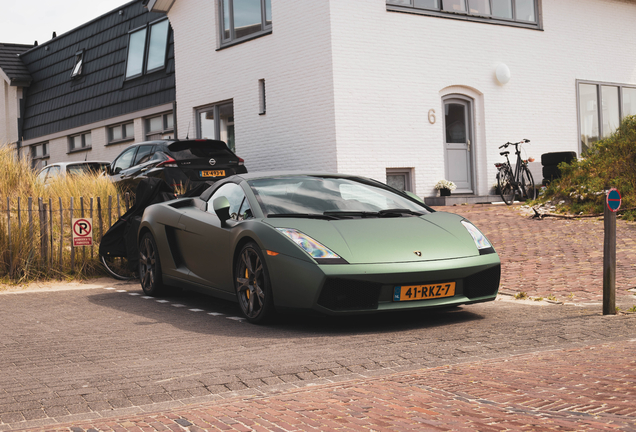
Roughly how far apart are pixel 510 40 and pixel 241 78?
690 centimetres

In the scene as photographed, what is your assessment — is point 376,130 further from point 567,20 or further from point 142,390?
point 142,390

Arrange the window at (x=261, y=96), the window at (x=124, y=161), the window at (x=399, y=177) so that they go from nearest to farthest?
the window at (x=124, y=161) → the window at (x=399, y=177) → the window at (x=261, y=96)

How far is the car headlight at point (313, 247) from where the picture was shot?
5.86 m

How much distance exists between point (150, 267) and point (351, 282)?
3427mm

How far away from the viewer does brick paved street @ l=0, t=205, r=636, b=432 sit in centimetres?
358

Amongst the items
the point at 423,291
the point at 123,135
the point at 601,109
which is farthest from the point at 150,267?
the point at 123,135

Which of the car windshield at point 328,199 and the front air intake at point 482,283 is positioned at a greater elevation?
the car windshield at point 328,199

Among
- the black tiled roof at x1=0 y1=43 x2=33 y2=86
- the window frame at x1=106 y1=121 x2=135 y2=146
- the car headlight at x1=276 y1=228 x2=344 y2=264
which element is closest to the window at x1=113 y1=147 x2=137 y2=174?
the window frame at x1=106 y1=121 x2=135 y2=146

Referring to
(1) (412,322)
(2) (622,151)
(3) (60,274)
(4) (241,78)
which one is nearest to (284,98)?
(4) (241,78)

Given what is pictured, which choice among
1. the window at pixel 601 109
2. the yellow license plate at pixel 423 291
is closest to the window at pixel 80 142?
the window at pixel 601 109

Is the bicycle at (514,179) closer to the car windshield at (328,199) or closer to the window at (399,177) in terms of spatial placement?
the window at (399,177)

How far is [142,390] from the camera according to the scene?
4.27 metres

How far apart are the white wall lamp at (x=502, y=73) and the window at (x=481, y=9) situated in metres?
1.18

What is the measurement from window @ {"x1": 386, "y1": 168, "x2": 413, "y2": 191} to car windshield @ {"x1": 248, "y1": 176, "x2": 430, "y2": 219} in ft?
32.0
